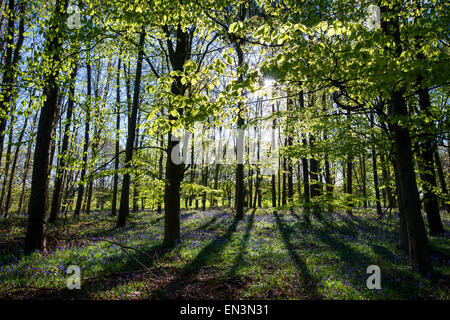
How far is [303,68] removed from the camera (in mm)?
3947

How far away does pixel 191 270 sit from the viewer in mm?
7402

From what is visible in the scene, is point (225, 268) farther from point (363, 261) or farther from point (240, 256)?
point (363, 261)

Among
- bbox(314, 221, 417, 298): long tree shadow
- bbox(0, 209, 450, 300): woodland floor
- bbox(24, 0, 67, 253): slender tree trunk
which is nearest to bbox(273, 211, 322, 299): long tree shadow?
bbox(0, 209, 450, 300): woodland floor

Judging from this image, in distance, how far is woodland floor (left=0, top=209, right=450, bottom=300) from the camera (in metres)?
5.50

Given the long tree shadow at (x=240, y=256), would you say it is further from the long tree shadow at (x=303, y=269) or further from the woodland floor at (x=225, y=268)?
the long tree shadow at (x=303, y=269)

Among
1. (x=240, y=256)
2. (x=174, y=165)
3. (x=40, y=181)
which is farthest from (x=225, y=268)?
(x=40, y=181)

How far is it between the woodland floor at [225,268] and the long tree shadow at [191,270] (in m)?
0.03

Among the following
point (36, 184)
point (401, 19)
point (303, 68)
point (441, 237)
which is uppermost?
point (401, 19)

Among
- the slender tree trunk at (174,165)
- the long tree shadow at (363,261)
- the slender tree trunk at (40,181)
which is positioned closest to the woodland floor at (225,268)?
the long tree shadow at (363,261)

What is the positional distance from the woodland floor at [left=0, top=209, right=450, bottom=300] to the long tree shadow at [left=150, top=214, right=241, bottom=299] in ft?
0.09

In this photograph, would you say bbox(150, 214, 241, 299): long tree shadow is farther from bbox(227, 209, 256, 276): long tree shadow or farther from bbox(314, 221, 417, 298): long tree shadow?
bbox(314, 221, 417, 298): long tree shadow
